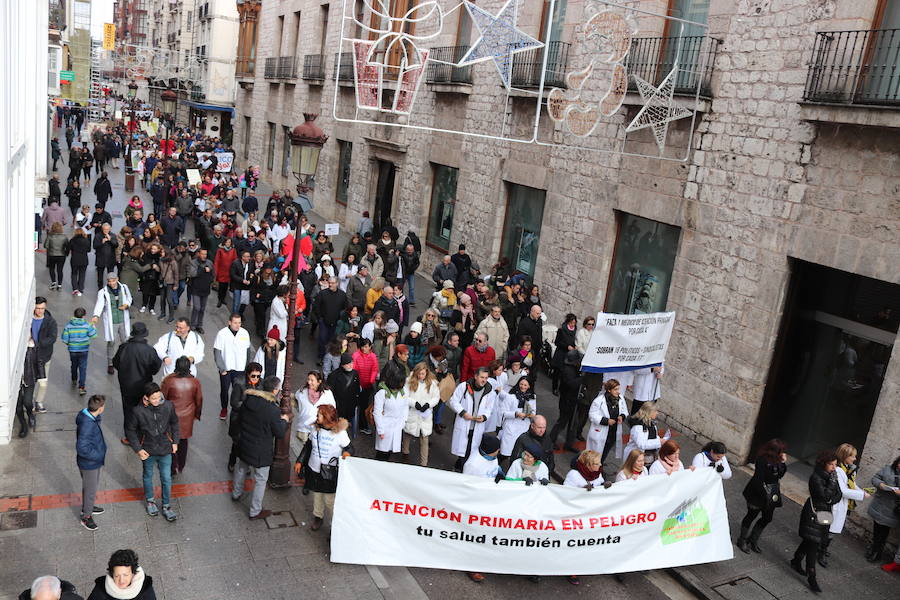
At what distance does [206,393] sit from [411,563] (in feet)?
18.1

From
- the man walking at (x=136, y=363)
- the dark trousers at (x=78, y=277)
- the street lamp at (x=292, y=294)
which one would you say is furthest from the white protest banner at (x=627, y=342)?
the dark trousers at (x=78, y=277)

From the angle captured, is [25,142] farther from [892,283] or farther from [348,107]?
[348,107]

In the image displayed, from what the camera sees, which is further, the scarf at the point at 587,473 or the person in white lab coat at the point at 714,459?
the person in white lab coat at the point at 714,459

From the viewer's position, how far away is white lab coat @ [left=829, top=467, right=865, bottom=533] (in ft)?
28.6

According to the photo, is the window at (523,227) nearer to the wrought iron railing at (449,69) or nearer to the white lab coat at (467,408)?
the wrought iron railing at (449,69)

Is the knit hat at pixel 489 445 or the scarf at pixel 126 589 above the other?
the knit hat at pixel 489 445

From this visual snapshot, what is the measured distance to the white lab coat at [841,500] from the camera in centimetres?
870

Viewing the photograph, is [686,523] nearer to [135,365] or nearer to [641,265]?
[641,265]

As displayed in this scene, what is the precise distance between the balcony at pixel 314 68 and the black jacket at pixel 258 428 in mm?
23194

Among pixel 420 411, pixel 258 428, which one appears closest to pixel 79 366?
pixel 258 428

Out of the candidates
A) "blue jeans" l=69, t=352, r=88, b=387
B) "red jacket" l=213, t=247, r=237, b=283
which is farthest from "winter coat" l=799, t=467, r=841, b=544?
"red jacket" l=213, t=247, r=237, b=283

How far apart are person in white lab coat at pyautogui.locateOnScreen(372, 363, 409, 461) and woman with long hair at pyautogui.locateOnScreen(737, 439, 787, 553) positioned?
4.06 meters

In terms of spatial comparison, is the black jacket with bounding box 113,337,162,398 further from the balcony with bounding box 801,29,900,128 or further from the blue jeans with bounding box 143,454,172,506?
the balcony with bounding box 801,29,900,128

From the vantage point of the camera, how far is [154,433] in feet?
27.2
